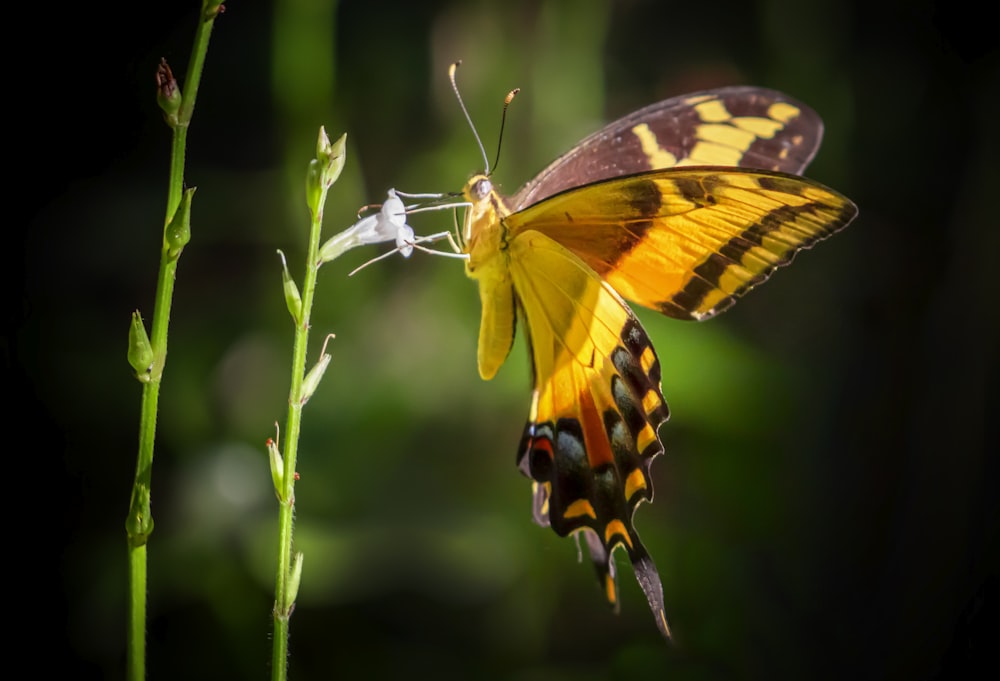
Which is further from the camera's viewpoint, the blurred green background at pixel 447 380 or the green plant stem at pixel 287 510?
the blurred green background at pixel 447 380

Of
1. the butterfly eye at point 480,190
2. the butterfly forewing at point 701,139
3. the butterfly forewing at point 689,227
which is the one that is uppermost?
the butterfly forewing at point 701,139

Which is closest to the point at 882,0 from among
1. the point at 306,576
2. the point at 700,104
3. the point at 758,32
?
the point at 758,32

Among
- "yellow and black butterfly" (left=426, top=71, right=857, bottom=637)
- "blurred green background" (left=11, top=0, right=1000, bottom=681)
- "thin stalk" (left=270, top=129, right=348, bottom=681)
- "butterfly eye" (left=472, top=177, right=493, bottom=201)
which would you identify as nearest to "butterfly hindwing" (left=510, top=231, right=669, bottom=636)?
"yellow and black butterfly" (left=426, top=71, right=857, bottom=637)

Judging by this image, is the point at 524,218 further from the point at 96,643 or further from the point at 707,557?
the point at 96,643

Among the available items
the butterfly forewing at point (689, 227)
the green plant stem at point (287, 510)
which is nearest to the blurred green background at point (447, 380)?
the butterfly forewing at point (689, 227)

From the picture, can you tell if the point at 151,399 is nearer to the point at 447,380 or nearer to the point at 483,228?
the point at 483,228

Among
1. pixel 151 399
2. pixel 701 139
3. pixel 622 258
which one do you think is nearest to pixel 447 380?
pixel 622 258

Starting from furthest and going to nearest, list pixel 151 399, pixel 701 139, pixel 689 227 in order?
pixel 701 139 → pixel 689 227 → pixel 151 399

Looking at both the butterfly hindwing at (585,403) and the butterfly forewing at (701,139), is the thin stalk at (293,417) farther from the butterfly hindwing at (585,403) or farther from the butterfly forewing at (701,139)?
the butterfly forewing at (701,139)
